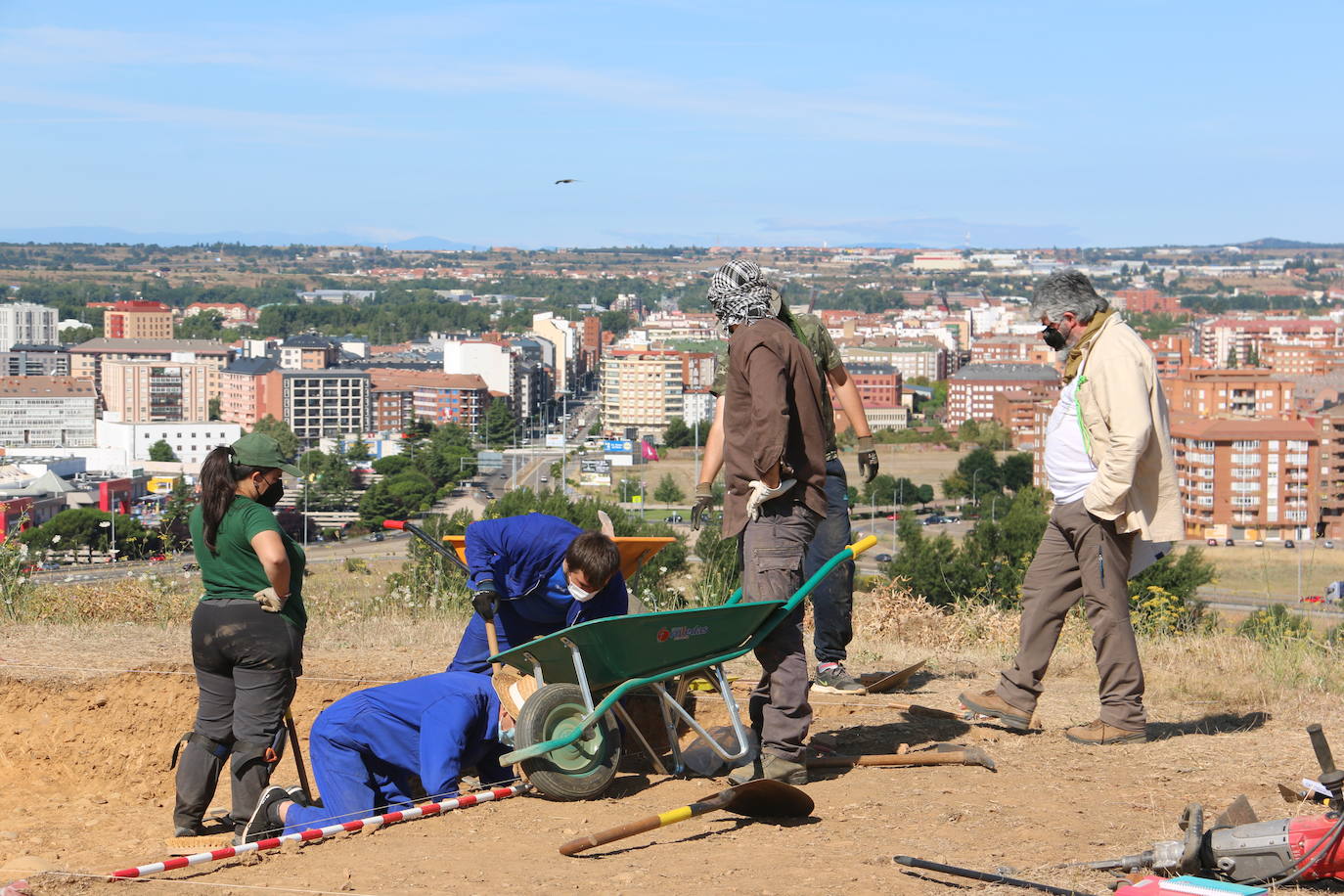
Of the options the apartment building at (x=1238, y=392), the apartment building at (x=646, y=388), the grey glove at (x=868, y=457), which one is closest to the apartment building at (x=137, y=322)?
the apartment building at (x=646, y=388)

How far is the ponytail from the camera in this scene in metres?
4.81

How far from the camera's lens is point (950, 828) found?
4.24 metres

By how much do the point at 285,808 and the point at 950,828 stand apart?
6.51 feet

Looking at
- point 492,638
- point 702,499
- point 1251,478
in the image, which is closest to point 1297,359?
point 1251,478

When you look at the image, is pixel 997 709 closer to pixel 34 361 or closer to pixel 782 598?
pixel 782 598

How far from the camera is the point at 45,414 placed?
398 ft

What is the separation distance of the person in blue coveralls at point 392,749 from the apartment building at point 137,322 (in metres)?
172

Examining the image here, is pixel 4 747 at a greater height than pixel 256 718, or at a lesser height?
lesser

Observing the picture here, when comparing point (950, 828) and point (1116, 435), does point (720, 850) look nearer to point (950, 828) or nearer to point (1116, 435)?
point (950, 828)

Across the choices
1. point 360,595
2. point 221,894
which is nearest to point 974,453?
point 360,595

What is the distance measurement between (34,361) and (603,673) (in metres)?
165

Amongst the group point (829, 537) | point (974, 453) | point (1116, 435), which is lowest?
point (974, 453)

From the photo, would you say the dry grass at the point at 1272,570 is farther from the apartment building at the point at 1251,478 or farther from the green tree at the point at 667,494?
the green tree at the point at 667,494

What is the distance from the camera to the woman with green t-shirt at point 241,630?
15.8ft
